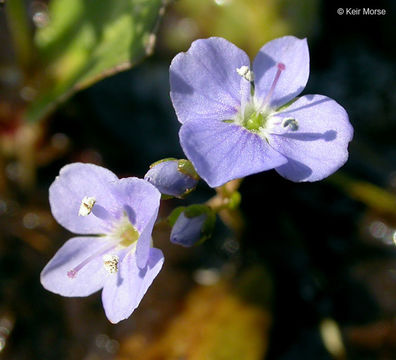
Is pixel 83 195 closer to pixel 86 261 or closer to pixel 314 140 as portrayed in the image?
pixel 86 261

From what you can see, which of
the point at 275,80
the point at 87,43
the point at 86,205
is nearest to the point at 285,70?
the point at 275,80

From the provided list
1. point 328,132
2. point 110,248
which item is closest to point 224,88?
point 328,132

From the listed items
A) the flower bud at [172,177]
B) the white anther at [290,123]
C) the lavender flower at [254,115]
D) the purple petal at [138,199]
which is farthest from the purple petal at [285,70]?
the purple petal at [138,199]

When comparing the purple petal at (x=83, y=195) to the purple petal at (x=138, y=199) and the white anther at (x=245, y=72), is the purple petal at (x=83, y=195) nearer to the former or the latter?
the purple petal at (x=138, y=199)

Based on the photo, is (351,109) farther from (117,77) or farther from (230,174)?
(230,174)

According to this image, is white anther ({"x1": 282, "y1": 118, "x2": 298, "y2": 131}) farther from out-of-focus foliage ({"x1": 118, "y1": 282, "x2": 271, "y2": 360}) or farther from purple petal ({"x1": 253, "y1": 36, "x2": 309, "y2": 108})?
out-of-focus foliage ({"x1": 118, "y1": 282, "x2": 271, "y2": 360})

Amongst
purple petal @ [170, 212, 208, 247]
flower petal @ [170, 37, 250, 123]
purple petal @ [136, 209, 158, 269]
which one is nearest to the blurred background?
flower petal @ [170, 37, 250, 123]
